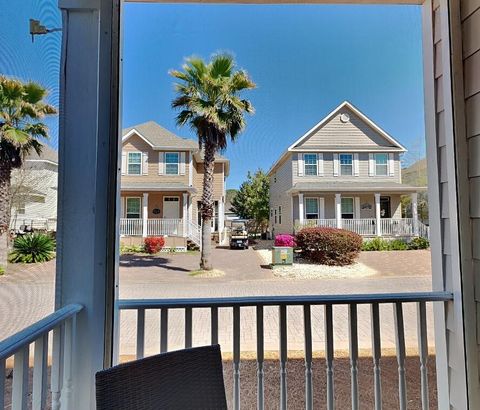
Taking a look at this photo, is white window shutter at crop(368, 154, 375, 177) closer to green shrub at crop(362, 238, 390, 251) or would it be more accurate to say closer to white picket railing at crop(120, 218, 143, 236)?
green shrub at crop(362, 238, 390, 251)

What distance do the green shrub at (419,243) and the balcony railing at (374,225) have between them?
0.03 m

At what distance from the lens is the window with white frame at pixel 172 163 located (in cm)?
157

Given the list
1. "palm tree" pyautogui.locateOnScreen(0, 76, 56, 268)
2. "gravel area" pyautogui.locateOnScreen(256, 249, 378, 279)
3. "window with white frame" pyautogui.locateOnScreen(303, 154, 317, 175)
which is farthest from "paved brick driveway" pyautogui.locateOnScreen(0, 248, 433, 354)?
"palm tree" pyautogui.locateOnScreen(0, 76, 56, 268)

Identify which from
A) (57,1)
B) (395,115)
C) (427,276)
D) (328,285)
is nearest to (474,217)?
(427,276)

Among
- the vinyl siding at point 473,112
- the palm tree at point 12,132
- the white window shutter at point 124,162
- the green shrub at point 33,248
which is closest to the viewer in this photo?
the palm tree at point 12,132

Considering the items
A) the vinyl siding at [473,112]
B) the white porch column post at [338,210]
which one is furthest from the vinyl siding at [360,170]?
the vinyl siding at [473,112]

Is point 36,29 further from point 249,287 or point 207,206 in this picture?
point 249,287

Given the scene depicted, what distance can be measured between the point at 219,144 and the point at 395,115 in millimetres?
935

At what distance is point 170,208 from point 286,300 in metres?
0.75

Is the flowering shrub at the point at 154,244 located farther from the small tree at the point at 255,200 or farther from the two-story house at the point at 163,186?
the small tree at the point at 255,200

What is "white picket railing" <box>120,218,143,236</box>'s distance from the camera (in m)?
1.47

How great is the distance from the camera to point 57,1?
1.23 meters

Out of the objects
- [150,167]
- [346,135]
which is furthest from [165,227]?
[346,135]

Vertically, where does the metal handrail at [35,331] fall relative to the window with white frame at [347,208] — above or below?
below
